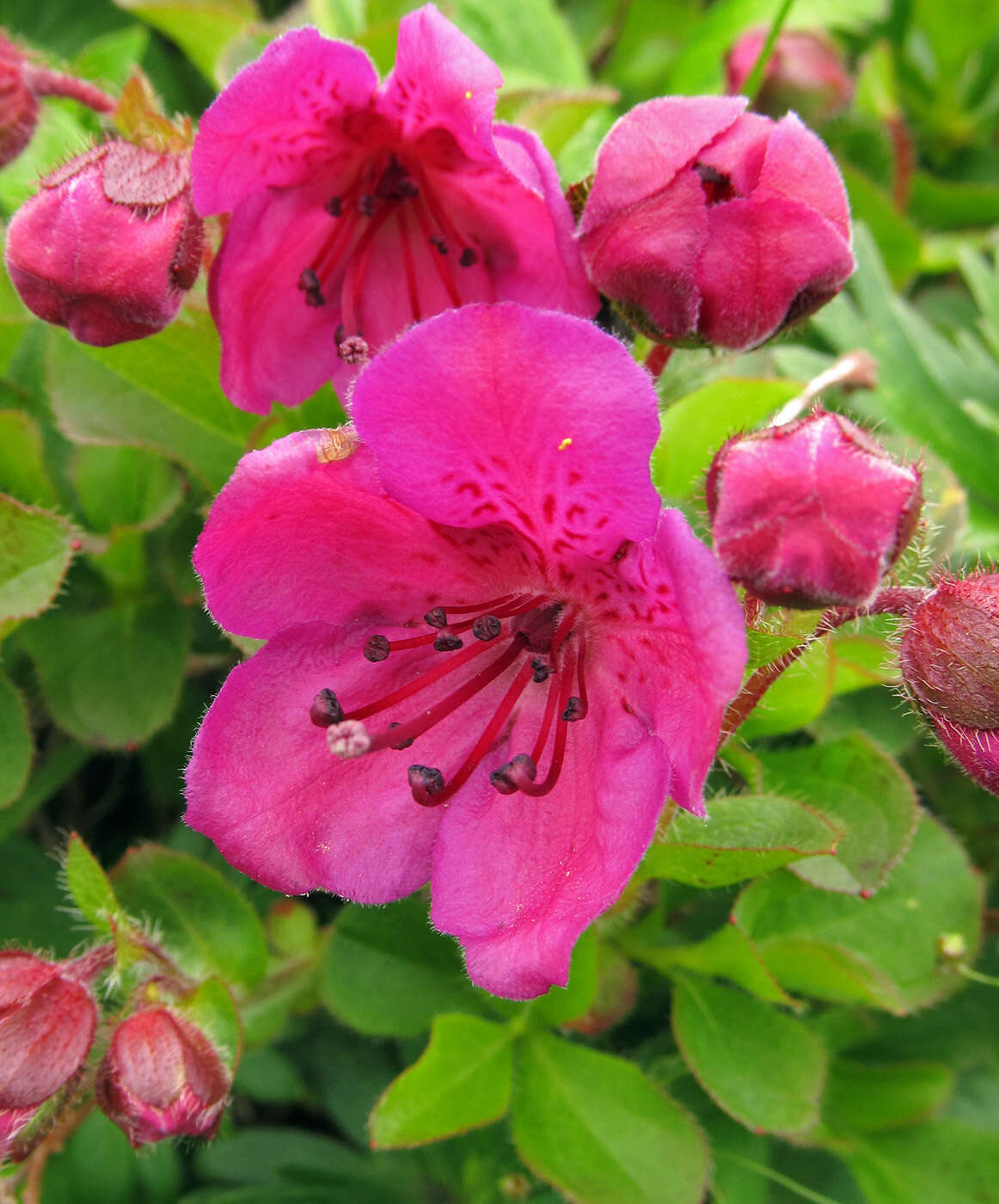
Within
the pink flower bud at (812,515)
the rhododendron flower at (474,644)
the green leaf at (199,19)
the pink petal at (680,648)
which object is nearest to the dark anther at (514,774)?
the rhododendron flower at (474,644)

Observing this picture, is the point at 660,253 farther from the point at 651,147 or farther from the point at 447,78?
the point at 447,78

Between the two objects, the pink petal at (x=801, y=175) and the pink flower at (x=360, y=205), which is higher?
the pink petal at (x=801, y=175)

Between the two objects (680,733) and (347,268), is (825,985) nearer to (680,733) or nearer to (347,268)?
(680,733)

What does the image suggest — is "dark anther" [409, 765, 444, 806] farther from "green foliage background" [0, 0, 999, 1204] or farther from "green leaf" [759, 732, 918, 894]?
"green leaf" [759, 732, 918, 894]

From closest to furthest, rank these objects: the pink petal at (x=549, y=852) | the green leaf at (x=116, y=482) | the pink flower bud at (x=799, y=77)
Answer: the pink petal at (x=549, y=852), the green leaf at (x=116, y=482), the pink flower bud at (x=799, y=77)

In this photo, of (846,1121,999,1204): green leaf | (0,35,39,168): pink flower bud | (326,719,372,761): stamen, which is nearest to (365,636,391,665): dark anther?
(326,719,372,761): stamen

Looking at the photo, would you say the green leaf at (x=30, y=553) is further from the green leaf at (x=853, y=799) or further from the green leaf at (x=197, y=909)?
the green leaf at (x=853, y=799)
